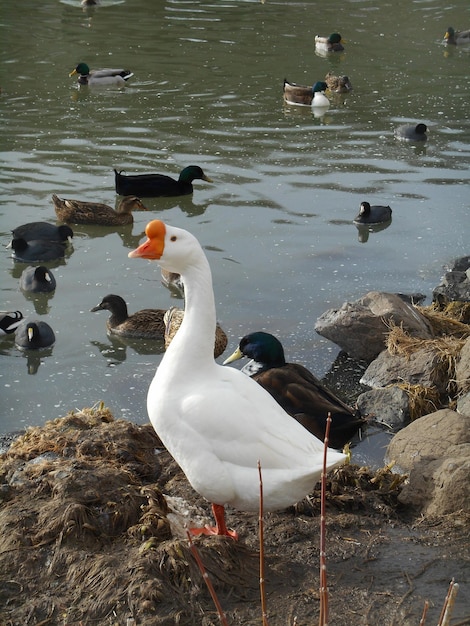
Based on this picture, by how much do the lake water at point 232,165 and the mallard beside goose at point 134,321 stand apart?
0.15 m

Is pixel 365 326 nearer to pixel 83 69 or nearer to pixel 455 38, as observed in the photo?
pixel 83 69

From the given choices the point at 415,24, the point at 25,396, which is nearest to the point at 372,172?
the point at 25,396

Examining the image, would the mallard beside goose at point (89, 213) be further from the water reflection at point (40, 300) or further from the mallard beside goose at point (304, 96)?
the mallard beside goose at point (304, 96)

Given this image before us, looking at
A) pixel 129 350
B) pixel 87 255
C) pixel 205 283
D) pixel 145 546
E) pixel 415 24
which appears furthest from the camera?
pixel 415 24

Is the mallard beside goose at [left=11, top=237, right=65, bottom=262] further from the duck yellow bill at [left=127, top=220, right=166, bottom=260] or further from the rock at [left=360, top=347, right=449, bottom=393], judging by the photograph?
the duck yellow bill at [left=127, top=220, right=166, bottom=260]

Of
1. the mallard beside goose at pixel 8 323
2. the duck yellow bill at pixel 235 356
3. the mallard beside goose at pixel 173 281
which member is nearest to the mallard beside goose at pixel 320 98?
the mallard beside goose at pixel 173 281

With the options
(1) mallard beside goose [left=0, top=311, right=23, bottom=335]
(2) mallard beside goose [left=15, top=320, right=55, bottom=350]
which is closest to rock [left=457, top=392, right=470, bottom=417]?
(2) mallard beside goose [left=15, top=320, right=55, bottom=350]

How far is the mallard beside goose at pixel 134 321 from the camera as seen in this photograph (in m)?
9.14

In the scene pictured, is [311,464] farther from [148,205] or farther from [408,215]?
[148,205]

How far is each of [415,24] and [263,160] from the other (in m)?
12.8

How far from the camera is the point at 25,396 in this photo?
314 inches

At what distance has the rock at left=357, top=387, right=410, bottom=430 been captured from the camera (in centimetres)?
738

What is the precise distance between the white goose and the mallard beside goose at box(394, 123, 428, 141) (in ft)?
35.8

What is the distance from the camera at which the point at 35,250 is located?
35.7 feet
